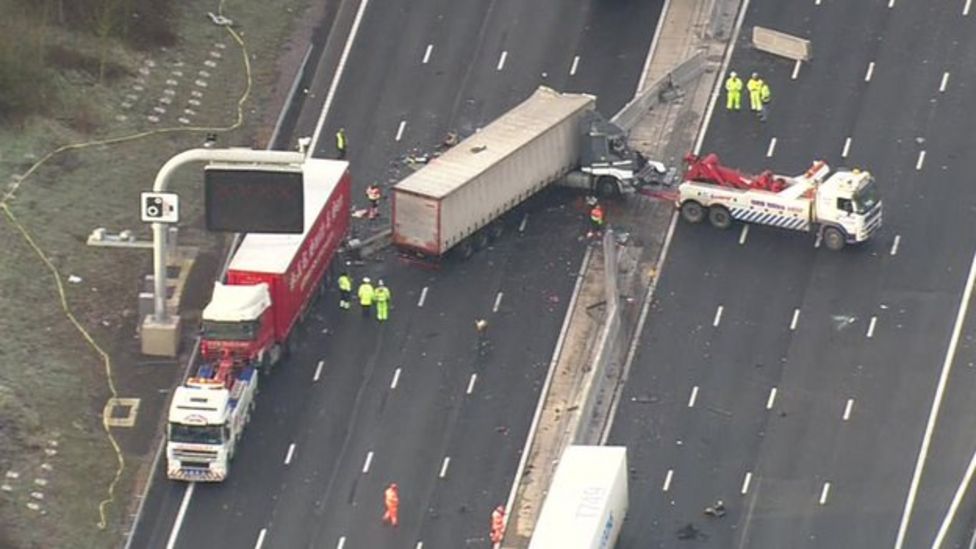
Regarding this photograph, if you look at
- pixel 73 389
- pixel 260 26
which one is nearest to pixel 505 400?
pixel 73 389

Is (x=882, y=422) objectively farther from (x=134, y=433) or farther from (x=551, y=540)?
(x=134, y=433)

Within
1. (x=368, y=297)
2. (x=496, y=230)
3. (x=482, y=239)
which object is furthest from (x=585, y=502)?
(x=496, y=230)

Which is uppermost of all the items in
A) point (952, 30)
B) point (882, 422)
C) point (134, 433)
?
point (952, 30)

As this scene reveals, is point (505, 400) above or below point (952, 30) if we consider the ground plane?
below

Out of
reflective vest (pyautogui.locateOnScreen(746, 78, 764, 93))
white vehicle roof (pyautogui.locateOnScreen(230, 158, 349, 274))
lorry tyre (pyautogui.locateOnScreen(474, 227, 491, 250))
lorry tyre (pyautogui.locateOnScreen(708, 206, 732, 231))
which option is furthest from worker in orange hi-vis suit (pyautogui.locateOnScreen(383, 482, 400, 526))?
reflective vest (pyautogui.locateOnScreen(746, 78, 764, 93))

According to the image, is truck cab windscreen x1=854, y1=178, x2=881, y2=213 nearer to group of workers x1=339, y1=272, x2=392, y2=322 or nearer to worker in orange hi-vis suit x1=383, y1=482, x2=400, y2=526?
group of workers x1=339, y1=272, x2=392, y2=322

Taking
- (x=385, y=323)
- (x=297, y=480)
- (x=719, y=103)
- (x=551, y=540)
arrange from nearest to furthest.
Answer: (x=551, y=540) < (x=297, y=480) < (x=385, y=323) < (x=719, y=103)

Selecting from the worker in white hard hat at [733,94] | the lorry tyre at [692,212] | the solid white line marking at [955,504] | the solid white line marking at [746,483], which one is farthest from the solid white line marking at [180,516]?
the worker in white hard hat at [733,94]
